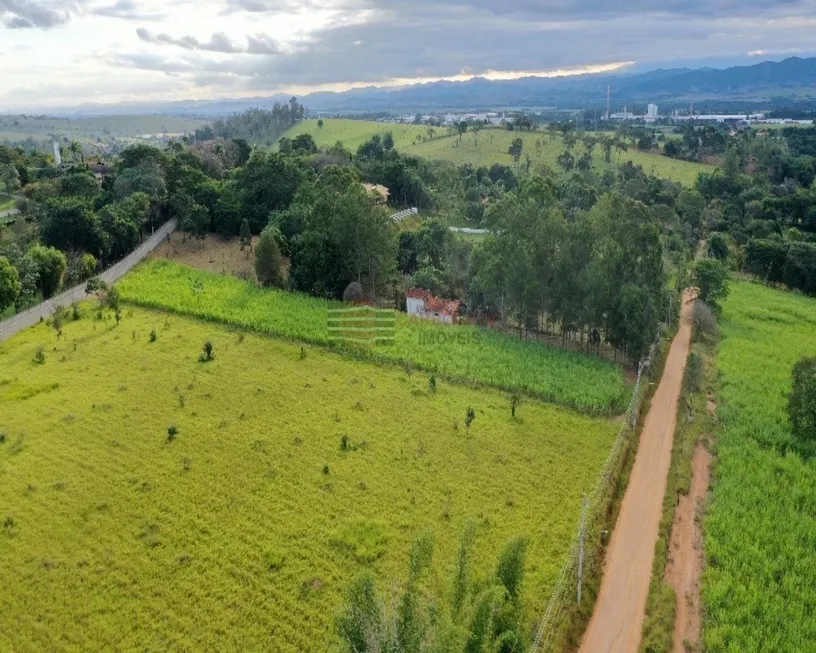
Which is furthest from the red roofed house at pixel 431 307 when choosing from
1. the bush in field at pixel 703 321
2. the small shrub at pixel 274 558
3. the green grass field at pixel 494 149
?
the green grass field at pixel 494 149

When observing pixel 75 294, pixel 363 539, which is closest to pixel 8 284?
pixel 75 294

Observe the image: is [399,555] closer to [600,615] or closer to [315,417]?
[600,615]

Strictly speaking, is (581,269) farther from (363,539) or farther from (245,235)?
(245,235)

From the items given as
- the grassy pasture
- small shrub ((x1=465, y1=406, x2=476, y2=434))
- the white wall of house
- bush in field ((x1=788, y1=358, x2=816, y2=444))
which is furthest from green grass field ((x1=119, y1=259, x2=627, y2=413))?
the grassy pasture

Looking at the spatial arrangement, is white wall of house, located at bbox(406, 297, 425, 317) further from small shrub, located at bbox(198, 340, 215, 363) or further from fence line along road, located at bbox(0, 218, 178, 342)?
fence line along road, located at bbox(0, 218, 178, 342)

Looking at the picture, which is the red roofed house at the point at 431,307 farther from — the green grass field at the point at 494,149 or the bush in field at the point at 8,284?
the green grass field at the point at 494,149
